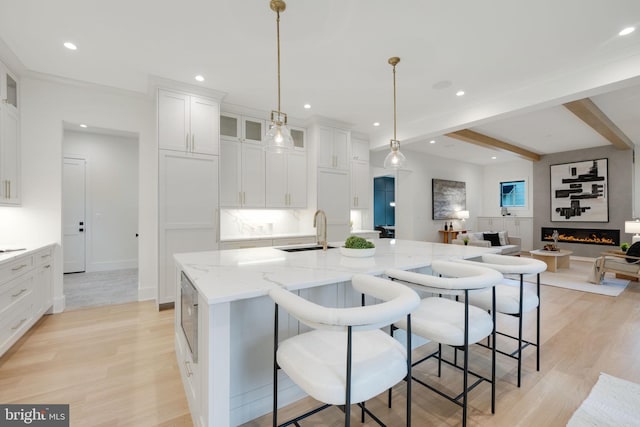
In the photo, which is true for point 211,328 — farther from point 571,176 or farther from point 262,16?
point 571,176

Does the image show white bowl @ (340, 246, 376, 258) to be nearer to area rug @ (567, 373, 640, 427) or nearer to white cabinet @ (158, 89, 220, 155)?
area rug @ (567, 373, 640, 427)

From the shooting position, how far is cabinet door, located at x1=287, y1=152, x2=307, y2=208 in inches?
185

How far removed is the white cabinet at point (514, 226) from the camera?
8289mm

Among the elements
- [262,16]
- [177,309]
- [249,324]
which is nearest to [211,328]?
[249,324]

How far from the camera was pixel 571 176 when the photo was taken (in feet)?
24.3

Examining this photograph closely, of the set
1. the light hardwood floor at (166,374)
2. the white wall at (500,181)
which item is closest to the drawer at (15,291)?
the light hardwood floor at (166,374)

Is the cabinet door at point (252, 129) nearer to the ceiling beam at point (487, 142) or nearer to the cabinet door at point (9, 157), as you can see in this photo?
the cabinet door at point (9, 157)

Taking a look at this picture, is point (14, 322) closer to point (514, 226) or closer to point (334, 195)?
point (334, 195)

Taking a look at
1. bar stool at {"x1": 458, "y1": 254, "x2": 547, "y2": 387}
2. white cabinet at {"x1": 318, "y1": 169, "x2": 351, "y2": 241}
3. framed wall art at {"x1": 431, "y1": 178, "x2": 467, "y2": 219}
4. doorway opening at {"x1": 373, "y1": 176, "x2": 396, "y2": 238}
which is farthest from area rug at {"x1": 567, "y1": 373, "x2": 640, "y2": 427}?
doorway opening at {"x1": 373, "y1": 176, "x2": 396, "y2": 238}

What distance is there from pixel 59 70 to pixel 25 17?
0.97 metres

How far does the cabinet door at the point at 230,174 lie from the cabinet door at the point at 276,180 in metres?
0.46

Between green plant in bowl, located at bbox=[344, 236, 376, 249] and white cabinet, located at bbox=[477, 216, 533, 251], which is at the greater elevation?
green plant in bowl, located at bbox=[344, 236, 376, 249]

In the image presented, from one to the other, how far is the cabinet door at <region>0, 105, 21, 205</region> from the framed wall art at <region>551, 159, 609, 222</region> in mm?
10755

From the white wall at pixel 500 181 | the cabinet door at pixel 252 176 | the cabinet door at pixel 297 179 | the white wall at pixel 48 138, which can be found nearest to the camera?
the white wall at pixel 48 138
